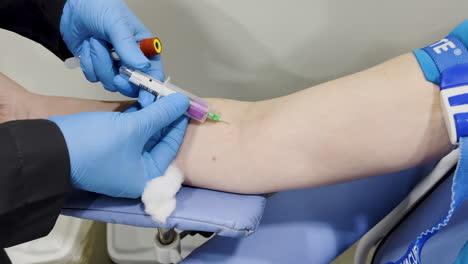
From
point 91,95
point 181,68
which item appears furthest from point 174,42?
point 91,95

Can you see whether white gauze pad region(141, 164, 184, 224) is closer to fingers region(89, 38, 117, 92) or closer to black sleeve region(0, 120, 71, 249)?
black sleeve region(0, 120, 71, 249)

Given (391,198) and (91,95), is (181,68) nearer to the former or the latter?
(91,95)

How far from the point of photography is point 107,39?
0.78 meters

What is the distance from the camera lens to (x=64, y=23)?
2.71 ft

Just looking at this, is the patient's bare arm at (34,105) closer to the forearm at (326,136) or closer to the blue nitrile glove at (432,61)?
the forearm at (326,136)

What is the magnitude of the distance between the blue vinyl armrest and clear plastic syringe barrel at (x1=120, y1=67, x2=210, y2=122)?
14 cm

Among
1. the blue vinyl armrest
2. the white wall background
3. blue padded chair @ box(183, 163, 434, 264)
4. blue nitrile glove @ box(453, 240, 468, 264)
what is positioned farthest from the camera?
the white wall background

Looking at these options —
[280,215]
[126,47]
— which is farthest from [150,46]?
[280,215]

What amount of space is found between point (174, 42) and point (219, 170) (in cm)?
66

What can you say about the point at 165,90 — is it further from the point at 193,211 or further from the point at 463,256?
the point at 463,256

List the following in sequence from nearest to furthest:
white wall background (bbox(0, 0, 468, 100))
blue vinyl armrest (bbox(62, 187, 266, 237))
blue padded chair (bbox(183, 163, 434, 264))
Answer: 1. blue vinyl armrest (bbox(62, 187, 266, 237))
2. blue padded chair (bbox(183, 163, 434, 264))
3. white wall background (bbox(0, 0, 468, 100))

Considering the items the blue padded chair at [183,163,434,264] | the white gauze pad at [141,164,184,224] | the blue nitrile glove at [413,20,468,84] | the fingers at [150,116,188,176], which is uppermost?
the blue nitrile glove at [413,20,468,84]

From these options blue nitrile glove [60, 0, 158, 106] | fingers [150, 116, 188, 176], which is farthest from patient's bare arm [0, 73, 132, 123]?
fingers [150, 116, 188, 176]

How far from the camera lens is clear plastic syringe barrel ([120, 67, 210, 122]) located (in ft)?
2.31
